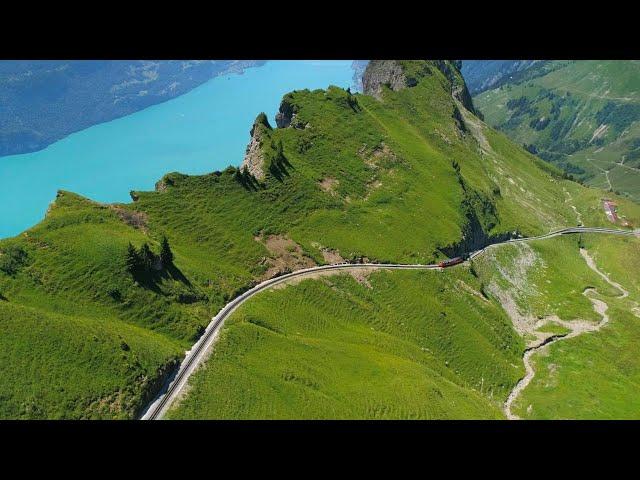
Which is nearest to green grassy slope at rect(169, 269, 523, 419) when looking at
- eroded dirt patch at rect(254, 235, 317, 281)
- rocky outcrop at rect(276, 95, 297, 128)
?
eroded dirt patch at rect(254, 235, 317, 281)

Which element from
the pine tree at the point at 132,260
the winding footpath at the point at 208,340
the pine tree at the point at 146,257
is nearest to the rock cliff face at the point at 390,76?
the winding footpath at the point at 208,340

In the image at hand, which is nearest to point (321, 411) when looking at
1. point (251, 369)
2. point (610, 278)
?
point (251, 369)

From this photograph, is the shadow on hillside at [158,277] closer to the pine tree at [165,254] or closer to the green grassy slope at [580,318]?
the pine tree at [165,254]

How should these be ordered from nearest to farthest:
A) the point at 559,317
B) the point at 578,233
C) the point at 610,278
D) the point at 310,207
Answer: the point at 310,207 → the point at 559,317 → the point at 610,278 → the point at 578,233

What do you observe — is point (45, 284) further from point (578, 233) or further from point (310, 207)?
point (578, 233)
